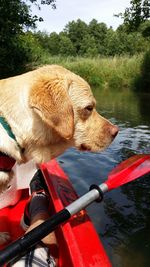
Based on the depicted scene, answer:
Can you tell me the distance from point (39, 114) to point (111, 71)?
80.5 feet

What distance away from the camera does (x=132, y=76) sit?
25.0m

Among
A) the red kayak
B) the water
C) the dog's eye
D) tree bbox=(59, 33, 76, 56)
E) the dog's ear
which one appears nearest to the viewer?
the dog's ear

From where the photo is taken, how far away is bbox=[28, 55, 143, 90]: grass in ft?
82.8

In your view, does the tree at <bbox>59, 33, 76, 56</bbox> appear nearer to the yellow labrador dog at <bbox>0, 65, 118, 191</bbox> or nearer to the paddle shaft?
the yellow labrador dog at <bbox>0, 65, 118, 191</bbox>

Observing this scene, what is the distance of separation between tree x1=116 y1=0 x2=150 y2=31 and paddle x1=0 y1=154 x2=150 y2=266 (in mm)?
19025

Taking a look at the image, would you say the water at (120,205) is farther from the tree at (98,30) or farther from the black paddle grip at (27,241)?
the tree at (98,30)

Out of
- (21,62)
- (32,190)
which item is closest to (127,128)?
(32,190)

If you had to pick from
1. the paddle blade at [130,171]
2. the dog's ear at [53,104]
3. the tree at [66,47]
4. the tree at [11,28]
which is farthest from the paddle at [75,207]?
the tree at [66,47]

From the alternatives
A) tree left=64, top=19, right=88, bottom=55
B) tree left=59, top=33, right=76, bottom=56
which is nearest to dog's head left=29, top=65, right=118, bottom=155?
tree left=59, top=33, right=76, bottom=56

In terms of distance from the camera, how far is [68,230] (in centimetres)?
314

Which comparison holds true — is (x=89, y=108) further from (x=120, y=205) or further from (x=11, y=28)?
(x=11, y=28)

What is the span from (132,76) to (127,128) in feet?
48.3

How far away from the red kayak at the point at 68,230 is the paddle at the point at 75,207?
23cm

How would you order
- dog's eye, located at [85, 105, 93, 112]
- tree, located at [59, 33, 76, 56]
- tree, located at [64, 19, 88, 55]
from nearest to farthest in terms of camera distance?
1. dog's eye, located at [85, 105, 93, 112]
2. tree, located at [59, 33, 76, 56]
3. tree, located at [64, 19, 88, 55]
